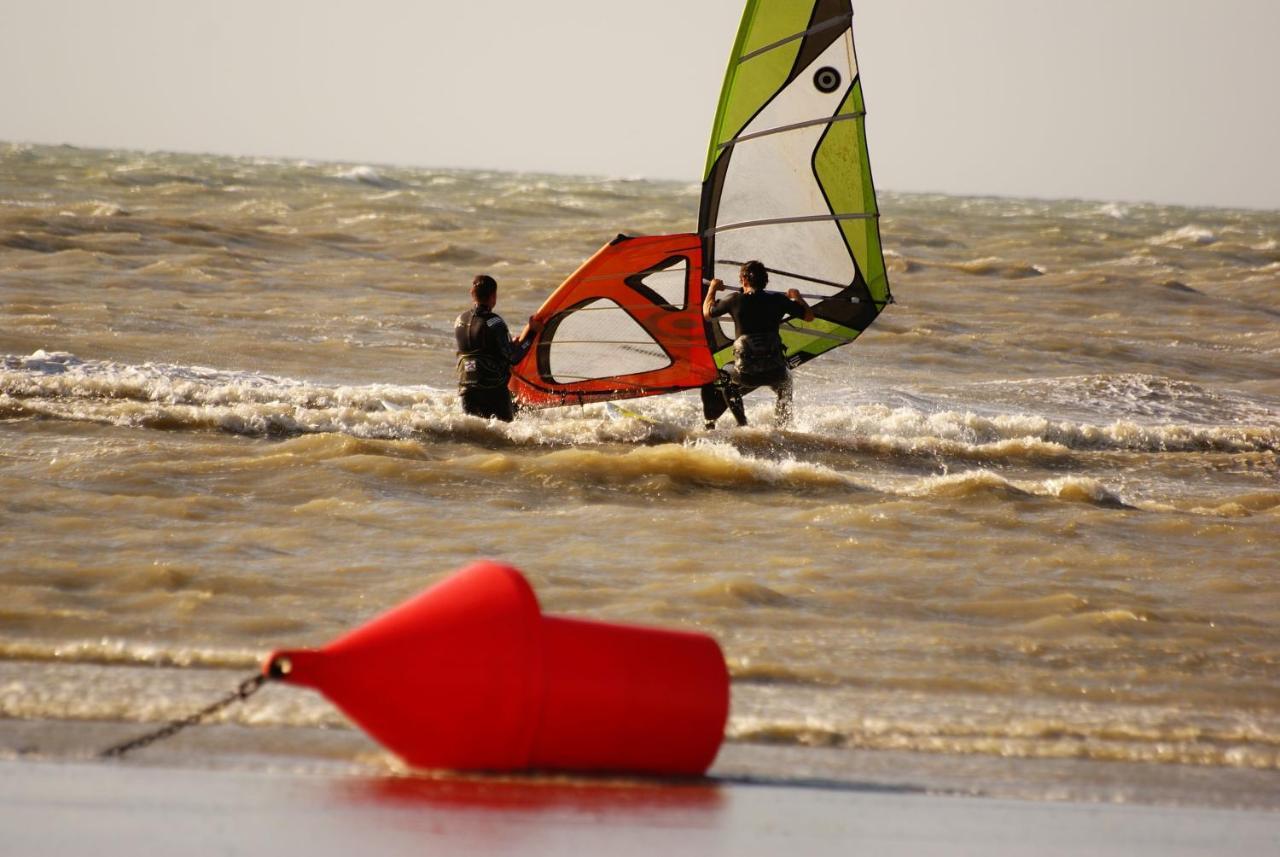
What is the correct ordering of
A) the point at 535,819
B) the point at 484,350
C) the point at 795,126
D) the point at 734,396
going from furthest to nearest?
the point at 795,126
the point at 734,396
the point at 484,350
the point at 535,819

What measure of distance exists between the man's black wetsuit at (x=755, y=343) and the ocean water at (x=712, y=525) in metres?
0.45

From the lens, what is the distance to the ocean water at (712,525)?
16.1 ft

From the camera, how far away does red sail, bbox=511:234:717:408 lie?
36.3ft

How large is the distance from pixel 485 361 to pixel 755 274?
2.05 meters

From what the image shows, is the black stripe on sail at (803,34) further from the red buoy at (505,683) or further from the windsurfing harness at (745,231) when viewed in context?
the red buoy at (505,683)

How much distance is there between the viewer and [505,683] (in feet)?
12.2

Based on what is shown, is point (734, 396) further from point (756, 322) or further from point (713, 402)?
point (756, 322)

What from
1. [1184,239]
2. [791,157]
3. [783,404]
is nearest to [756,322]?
[783,404]

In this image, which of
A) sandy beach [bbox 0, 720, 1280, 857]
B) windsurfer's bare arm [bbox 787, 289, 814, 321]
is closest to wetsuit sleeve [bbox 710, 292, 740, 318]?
windsurfer's bare arm [bbox 787, 289, 814, 321]

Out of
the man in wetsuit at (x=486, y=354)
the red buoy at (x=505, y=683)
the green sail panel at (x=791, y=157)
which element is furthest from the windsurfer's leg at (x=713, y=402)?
the red buoy at (x=505, y=683)

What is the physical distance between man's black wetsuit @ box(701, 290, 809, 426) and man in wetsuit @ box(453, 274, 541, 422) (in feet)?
4.91

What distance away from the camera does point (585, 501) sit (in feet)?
28.7

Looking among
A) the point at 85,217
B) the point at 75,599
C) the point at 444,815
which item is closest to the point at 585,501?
the point at 75,599

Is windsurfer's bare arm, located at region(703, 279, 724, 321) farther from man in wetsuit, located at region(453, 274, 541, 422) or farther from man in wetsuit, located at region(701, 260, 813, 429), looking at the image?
man in wetsuit, located at region(453, 274, 541, 422)
